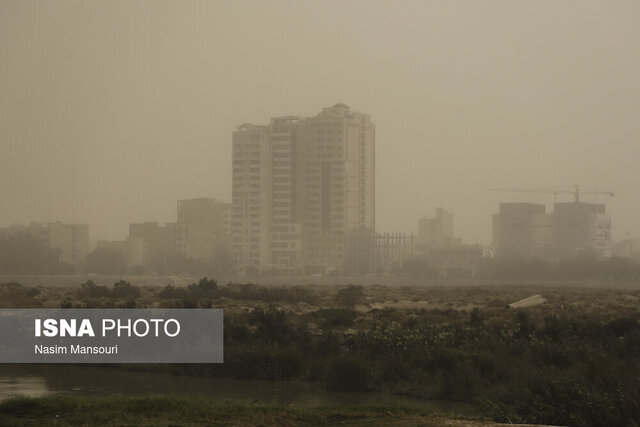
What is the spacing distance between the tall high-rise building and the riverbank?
4651 inches

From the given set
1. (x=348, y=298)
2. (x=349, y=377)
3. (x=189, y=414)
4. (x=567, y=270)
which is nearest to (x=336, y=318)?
(x=349, y=377)

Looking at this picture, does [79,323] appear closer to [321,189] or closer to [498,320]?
[498,320]

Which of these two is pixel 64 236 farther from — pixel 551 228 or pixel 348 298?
pixel 348 298

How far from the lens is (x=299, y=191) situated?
141m

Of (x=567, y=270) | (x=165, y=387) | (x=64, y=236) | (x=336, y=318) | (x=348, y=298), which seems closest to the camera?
(x=165, y=387)

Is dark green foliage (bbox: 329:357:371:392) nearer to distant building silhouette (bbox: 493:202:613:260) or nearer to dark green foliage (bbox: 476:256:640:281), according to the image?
dark green foliage (bbox: 476:256:640:281)

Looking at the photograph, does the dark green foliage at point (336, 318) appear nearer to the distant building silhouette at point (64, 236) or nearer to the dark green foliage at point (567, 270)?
the dark green foliage at point (567, 270)

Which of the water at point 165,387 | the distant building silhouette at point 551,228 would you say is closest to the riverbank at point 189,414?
the water at point 165,387

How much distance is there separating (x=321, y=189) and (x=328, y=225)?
21.9 feet

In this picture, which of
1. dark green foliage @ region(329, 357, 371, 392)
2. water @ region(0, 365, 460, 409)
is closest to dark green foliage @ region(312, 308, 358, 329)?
water @ region(0, 365, 460, 409)

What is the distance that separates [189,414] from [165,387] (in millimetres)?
8378

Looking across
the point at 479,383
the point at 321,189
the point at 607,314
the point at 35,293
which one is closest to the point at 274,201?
the point at 321,189

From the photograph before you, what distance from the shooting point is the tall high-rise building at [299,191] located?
13600 centimetres

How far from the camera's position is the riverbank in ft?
46.5
